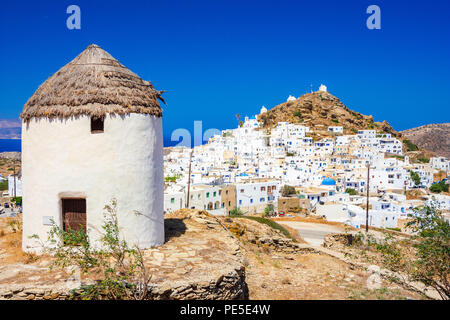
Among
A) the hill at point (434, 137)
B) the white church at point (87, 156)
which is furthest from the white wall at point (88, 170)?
the hill at point (434, 137)

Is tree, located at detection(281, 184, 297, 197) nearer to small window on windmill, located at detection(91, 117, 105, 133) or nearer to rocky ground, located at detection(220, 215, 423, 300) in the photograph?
rocky ground, located at detection(220, 215, 423, 300)

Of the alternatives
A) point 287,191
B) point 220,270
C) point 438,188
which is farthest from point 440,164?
point 220,270

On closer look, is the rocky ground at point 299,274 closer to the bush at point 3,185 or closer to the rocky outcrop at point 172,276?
the rocky outcrop at point 172,276

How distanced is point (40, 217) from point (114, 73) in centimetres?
358

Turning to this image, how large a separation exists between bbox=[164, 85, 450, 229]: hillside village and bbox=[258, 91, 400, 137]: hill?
369 millimetres

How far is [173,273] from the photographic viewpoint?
20.7 feet

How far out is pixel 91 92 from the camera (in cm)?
726

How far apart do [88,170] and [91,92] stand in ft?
5.57

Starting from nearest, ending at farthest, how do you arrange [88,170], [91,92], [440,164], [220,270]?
1. [220,270]
2. [88,170]
3. [91,92]
4. [440,164]

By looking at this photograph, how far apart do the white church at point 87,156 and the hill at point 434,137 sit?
4653 inches

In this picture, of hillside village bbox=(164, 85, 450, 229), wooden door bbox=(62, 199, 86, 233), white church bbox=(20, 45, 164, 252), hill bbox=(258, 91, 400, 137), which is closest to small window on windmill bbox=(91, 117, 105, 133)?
white church bbox=(20, 45, 164, 252)

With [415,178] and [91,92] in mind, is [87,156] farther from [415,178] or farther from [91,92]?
[415,178]

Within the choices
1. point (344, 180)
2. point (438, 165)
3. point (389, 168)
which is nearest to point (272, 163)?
point (344, 180)

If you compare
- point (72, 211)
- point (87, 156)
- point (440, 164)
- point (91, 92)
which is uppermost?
point (91, 92)
